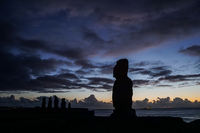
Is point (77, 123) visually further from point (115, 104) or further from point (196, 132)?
point (196, 132)

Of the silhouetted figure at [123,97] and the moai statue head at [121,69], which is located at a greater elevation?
the moai statue head at [121,69]

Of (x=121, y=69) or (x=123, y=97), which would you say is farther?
(x=121, y=69)

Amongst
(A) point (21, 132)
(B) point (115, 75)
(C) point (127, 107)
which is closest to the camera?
(A) point (21, 132)

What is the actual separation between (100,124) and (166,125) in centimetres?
441

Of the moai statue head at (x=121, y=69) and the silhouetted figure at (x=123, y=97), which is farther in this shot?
the moai statue head at (x=121, y=69)

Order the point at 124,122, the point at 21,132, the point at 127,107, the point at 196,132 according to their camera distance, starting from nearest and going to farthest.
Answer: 1. the point at 196,132
2. the point at 21,132
3. the point at 124,122
4. the point at 127,107

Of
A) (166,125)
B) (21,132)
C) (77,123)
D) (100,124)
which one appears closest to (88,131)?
(100,124)

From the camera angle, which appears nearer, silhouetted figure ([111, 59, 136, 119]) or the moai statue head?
silhouetted figure ([111, 59, 136, 119])

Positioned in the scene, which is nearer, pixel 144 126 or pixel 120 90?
pixel 144 126

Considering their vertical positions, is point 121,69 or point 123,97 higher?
point 121,69

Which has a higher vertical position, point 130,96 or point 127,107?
point 130,96

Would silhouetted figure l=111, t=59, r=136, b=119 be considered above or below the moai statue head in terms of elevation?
below

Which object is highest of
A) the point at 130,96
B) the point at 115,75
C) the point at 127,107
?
the point at 115,75

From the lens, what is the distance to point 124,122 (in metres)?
11.2
